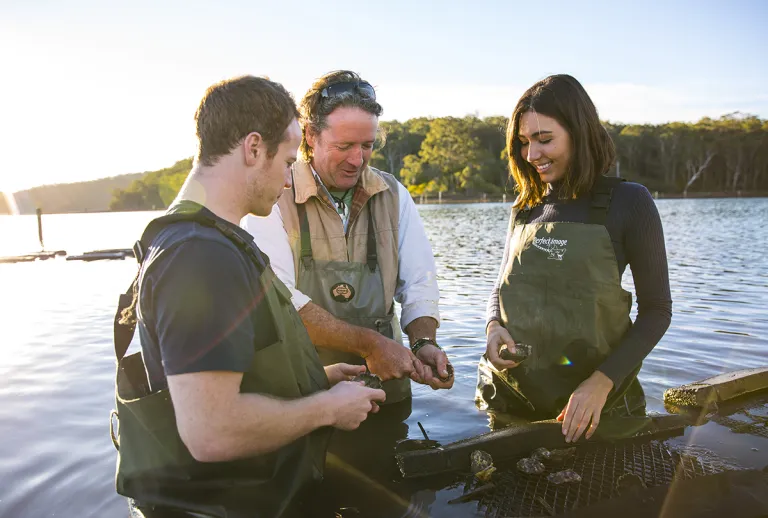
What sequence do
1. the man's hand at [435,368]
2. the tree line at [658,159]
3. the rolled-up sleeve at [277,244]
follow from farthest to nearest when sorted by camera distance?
the tree line at [658,159] < the rolled-up sleeve at [277,244] < the man's hand at [435,368]

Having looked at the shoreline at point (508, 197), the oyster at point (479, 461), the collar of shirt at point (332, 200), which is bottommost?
the shoreline at point (508, 197)

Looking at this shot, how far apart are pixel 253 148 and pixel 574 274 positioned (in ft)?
7.09

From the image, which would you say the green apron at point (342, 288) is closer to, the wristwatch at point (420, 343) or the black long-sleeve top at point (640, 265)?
the wristwatch at point (420, 343)

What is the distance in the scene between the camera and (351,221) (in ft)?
13.7

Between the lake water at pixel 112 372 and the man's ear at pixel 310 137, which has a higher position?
the man's ear at pixel 310 137

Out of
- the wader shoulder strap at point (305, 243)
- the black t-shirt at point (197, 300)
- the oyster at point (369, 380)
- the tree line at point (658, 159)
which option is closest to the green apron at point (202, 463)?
the black t-shirt at point (197, 300)

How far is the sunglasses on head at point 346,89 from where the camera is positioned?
3961 millimetres

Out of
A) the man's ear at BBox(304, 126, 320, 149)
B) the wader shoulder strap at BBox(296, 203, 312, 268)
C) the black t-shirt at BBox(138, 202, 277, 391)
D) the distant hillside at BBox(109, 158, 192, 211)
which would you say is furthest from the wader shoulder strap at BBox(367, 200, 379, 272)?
the distant hillside at BBox(109, 158, 192, 211)

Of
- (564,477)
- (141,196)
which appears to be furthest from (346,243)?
(141,196)

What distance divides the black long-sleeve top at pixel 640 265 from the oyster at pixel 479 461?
2.73 ft

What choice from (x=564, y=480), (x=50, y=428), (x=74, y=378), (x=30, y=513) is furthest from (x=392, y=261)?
(x=74, y=378)

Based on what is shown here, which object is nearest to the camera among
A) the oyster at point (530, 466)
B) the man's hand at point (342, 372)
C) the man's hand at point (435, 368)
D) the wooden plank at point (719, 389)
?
the man's hand at point (342, 372)

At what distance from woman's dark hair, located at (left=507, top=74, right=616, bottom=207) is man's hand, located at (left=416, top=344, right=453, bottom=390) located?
1294 mm

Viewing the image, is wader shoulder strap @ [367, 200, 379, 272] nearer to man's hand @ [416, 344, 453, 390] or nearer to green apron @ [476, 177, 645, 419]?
man's hand @ [416, 344, 453, 390]
